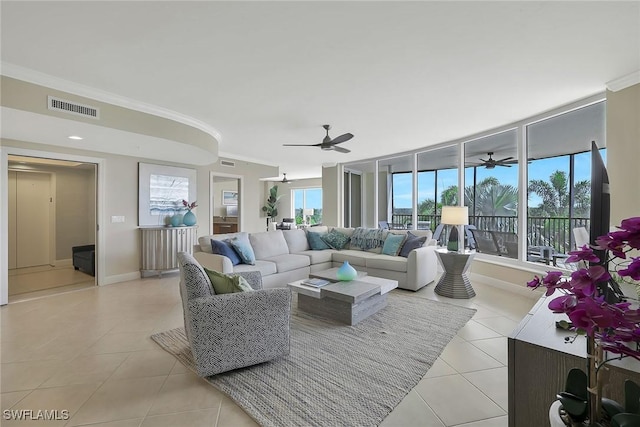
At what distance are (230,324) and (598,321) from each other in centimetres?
196

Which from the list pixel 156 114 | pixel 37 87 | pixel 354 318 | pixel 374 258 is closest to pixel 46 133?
pixel 37 87

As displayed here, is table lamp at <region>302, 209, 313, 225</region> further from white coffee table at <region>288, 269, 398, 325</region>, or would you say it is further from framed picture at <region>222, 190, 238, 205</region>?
white coffee table at <region>288, 269, 398, 325</region>

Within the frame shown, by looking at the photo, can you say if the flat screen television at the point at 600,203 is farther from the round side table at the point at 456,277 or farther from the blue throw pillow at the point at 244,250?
the blue throw pillow at the point at 244,250

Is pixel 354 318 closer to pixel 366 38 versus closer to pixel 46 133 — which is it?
pixel 366 38

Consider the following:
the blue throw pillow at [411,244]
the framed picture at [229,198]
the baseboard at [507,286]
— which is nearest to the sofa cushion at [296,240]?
the blue throw pillow at [411,244]

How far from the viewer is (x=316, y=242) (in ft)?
17.4

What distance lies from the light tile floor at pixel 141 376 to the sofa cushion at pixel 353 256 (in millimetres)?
1790

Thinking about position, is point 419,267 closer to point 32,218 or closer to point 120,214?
point 120,214

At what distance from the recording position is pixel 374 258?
4.46m

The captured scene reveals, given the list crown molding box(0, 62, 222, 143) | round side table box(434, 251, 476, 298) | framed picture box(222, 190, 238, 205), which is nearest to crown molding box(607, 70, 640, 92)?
round side table box(434, 251, 476, 298)

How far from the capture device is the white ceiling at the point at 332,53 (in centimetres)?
188

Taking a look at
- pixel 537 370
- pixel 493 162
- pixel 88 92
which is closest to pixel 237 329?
pixel 537 370

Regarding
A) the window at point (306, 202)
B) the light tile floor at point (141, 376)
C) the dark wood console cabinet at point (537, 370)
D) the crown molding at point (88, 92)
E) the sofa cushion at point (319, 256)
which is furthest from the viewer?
the window at point (306, 202)

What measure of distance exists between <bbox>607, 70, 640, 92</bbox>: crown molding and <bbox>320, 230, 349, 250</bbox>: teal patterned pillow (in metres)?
3.92
